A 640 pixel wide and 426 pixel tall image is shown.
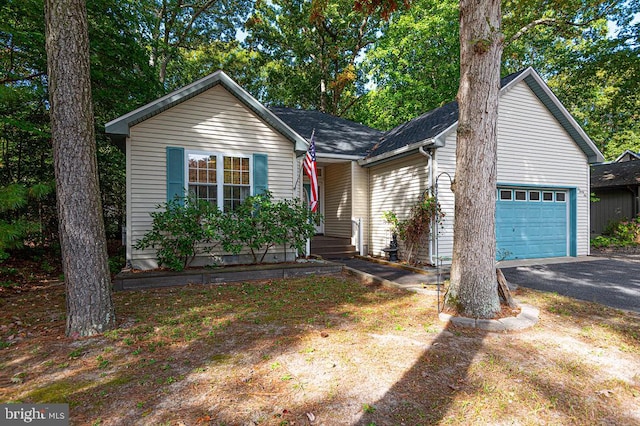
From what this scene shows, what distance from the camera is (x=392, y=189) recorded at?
1025cm

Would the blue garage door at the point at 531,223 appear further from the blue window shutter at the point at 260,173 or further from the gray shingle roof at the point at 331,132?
the blue window shutter at the point at 260,173

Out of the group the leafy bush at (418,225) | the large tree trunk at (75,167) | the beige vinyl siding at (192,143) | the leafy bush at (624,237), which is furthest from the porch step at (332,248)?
the leafy bush at (624,237)

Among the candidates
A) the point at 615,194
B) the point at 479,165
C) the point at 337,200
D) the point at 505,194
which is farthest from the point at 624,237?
the point at 479,165

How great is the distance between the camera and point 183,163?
A: 7.70 m

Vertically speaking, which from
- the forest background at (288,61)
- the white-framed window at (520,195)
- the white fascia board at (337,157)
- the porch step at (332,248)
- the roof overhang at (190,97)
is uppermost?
the forest background at (288,61)

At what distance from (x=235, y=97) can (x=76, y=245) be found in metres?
5.58

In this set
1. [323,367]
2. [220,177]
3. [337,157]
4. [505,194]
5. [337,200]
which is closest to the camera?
[323,367]

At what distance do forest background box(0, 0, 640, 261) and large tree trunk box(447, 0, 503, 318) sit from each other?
2.47 meters

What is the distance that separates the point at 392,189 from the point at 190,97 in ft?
20.8

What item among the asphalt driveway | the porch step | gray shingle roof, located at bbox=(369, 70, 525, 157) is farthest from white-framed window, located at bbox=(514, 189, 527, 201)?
the porch step

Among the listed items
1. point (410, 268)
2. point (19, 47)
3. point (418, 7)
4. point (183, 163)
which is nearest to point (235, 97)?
point (183, 163)

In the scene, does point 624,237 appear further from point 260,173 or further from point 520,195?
point 260,173

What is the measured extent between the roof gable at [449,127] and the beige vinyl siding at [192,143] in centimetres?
351

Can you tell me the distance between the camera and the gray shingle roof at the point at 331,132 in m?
11.6
